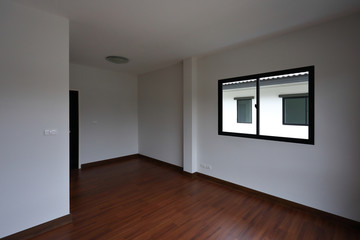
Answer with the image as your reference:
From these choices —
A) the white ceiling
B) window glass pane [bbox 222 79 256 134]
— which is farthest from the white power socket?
the white ceiling

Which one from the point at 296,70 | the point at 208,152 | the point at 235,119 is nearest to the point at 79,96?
the point at 208,152

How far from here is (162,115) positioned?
5.00 m

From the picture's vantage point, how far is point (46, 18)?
2189 mm

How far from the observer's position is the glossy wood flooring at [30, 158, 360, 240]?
6.95ft

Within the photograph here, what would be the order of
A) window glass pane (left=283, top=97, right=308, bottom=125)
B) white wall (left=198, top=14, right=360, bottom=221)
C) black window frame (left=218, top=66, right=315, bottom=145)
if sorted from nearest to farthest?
white wall (left=198, top=14, right=360, bottom=221) → black window frame (left=218, top=66, right=315, bottom=145) → window glass pane (left=283, top=97, right=308, bottom=125)

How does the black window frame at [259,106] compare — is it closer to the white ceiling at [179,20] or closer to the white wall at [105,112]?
the white ceiling at [179,20]

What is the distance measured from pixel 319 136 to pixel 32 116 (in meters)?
3.87

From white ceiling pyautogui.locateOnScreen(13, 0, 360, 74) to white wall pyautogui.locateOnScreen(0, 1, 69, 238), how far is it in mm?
306

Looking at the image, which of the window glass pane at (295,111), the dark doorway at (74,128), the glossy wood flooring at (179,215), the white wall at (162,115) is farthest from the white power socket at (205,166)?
the dark doorway at (74,128)

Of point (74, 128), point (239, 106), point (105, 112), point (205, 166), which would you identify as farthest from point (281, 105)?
point (74, 128)

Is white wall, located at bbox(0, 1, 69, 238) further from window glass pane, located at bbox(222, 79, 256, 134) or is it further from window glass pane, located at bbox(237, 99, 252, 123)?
window glass pane, located at bbox(237, 99, 252, 123)

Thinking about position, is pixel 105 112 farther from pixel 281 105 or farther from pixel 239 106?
→ pixel 281 105

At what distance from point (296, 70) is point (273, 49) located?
0.54 metres

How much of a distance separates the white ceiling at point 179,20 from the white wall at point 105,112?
1.38 metres
